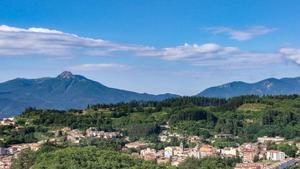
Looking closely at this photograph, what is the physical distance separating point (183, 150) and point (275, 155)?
10625 mm

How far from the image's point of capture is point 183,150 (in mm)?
70250

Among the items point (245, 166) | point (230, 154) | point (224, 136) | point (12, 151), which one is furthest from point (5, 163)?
point (224, 136)

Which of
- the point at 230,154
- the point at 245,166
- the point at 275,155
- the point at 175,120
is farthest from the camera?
the point at 175,120

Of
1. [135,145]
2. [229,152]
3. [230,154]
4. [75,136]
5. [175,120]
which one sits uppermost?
[175,120]

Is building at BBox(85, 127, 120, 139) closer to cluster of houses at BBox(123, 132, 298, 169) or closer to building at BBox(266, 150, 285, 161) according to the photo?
cluster of houses at BBox(123, 132, 298, 169)

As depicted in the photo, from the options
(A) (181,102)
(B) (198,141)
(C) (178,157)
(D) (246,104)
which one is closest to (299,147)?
(B) (198,141)

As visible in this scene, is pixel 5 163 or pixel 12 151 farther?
pixel 12 151

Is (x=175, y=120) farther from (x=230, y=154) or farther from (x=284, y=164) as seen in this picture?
(x=284, y=164)

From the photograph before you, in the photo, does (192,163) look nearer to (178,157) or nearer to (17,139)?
(178,157)

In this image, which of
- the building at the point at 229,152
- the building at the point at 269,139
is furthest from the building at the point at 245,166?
the building at the point at 269,139

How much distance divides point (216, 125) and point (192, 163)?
40554 mm

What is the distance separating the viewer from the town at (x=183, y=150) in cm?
6051

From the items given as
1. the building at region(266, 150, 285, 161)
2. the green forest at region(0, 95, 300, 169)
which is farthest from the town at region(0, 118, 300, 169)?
the green forest at region(0, 95, 300, 169)

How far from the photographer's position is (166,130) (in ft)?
289
